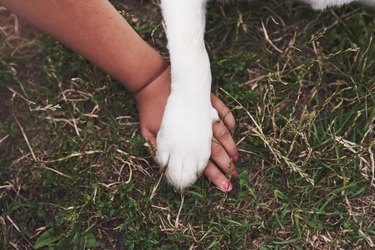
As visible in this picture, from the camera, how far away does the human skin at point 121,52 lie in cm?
184

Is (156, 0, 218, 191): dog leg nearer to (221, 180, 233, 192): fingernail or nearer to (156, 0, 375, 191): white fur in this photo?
(156, 0, 375, 191): white fur

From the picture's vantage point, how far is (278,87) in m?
2.27

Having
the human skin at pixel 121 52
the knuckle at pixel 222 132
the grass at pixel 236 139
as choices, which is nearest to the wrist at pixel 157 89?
the human skin at pixel 121 52

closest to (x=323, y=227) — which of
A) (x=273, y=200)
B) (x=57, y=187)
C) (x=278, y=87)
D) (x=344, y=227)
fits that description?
(x=344, y=227)

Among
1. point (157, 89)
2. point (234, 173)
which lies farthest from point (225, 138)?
point (157, 89)

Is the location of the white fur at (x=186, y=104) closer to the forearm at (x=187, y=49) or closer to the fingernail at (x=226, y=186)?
the forearm at (x=187, y=49)

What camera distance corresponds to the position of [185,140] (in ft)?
6.58

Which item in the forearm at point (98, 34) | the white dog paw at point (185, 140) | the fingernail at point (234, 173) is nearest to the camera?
the forearm at point (98, 34)

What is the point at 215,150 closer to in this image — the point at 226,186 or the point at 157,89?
the point at 226,186

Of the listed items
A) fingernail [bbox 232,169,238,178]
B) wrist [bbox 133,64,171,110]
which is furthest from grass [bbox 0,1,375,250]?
wrist [bbox 133,64,171,110]

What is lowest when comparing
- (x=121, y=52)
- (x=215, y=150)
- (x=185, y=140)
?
(x=215, y=150)

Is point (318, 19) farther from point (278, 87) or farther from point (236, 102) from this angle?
point (236, 102)

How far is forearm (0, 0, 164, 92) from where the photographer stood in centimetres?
182

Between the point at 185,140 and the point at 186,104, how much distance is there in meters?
0.13
